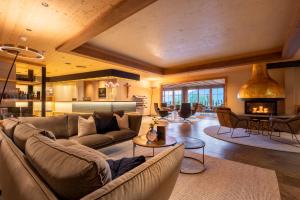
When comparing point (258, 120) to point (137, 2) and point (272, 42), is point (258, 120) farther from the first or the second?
point (137, 2)

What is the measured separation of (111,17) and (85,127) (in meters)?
1.98

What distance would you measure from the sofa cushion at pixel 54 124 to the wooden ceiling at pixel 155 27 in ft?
5.79

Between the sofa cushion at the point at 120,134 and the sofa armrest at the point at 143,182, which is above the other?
the sofa armrest at the point at 143,182

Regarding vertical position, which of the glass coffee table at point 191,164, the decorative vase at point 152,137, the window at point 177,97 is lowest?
the glass coffee table at point 191,164

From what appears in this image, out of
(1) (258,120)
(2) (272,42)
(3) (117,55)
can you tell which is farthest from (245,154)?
(3) (117,55)

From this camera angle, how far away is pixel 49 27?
3.12 metres

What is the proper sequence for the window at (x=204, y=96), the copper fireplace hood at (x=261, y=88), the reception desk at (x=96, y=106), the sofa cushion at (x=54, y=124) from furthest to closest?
the window at (x=204, y=96), the reception desk at (x=96, y=106), the copper fireplace hood at (x=261, y=88), the sofa cushion at (x=54, y=124)

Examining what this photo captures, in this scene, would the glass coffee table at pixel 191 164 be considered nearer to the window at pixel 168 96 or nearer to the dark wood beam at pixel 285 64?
the dark wood beam at pixel 285 64

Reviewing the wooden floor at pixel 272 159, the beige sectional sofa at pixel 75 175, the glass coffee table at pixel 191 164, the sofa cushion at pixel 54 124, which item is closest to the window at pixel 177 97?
the wooden floor at pixel 272 159

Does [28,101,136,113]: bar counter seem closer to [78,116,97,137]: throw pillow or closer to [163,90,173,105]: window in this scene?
[78,116,97,137]: throw pillow

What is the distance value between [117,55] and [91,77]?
2891 mm

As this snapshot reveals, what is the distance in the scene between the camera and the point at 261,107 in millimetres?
6488

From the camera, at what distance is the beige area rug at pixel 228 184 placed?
1.84m

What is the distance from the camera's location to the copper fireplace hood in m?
5.62
